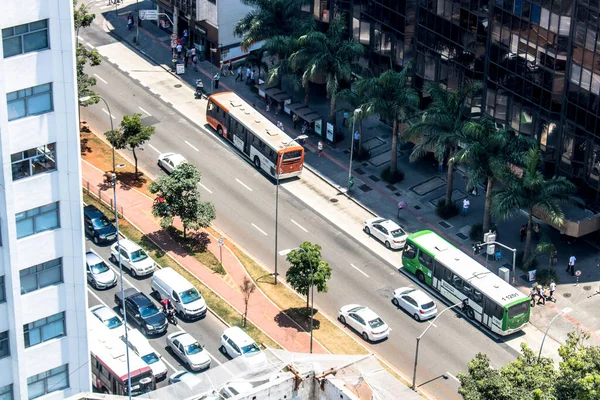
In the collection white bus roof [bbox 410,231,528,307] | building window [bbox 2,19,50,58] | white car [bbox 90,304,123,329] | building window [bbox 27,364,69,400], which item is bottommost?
white car [bbox 90,304,123,329]

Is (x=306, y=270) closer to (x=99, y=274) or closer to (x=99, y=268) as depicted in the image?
(x=99, y=274)

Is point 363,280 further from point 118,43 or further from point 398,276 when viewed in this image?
point 118,43

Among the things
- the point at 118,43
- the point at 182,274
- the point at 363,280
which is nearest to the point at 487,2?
the point at 363,280

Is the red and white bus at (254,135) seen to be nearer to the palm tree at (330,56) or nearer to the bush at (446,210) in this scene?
the palm tree at (330,56)

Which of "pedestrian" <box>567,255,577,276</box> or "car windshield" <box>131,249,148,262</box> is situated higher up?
"pedestrian" <box>567,255,577,276</box>

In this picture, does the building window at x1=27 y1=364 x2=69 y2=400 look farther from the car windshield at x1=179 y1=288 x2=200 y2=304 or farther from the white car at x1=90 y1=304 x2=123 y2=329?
the car windshield at x1=179 y1=288 x2=200 y2=304

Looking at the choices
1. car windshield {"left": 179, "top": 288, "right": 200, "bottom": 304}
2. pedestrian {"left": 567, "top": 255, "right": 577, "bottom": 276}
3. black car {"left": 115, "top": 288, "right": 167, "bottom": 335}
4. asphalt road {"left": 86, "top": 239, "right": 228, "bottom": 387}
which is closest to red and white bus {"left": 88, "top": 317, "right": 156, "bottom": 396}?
asphalt road {"left": 86, "top": 239, "right": 228, "bottom": 387}
